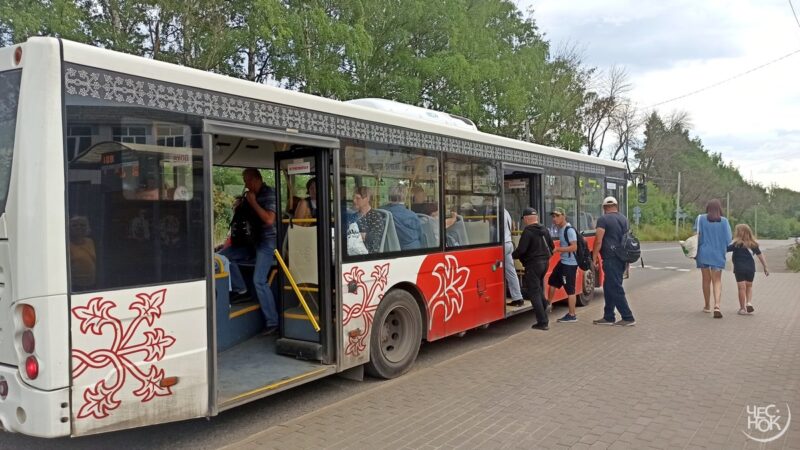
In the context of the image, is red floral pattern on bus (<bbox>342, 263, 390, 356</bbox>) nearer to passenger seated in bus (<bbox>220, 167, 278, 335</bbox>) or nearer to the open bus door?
the open bus door

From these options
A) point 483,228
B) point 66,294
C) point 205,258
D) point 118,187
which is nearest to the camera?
point 66,294

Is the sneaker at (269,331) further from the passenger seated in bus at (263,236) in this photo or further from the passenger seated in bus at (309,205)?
the passenger seated in bus at (309,205)

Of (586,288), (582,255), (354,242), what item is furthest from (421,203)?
(586,288)

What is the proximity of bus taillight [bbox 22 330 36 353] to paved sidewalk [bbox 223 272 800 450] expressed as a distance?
5.22 feet

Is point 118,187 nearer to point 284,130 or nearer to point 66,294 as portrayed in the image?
point 66,294

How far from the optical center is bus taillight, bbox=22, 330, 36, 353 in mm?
3422

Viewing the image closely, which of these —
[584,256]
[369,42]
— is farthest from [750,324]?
[369,42]

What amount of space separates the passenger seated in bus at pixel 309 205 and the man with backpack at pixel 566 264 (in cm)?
457

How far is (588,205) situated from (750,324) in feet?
10.9

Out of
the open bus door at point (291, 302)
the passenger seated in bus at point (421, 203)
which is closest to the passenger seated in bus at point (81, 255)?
the open bus door at point (291, 302)

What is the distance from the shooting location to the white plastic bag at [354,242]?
5527mm

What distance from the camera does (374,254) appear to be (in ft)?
19.1

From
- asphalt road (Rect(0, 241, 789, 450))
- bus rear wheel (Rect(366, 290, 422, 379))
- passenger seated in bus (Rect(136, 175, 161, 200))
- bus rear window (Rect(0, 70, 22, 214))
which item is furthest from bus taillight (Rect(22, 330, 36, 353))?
bus rear wheel (Rect(366, 290, 422, 379))

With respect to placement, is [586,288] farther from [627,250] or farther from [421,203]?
[421,203]
